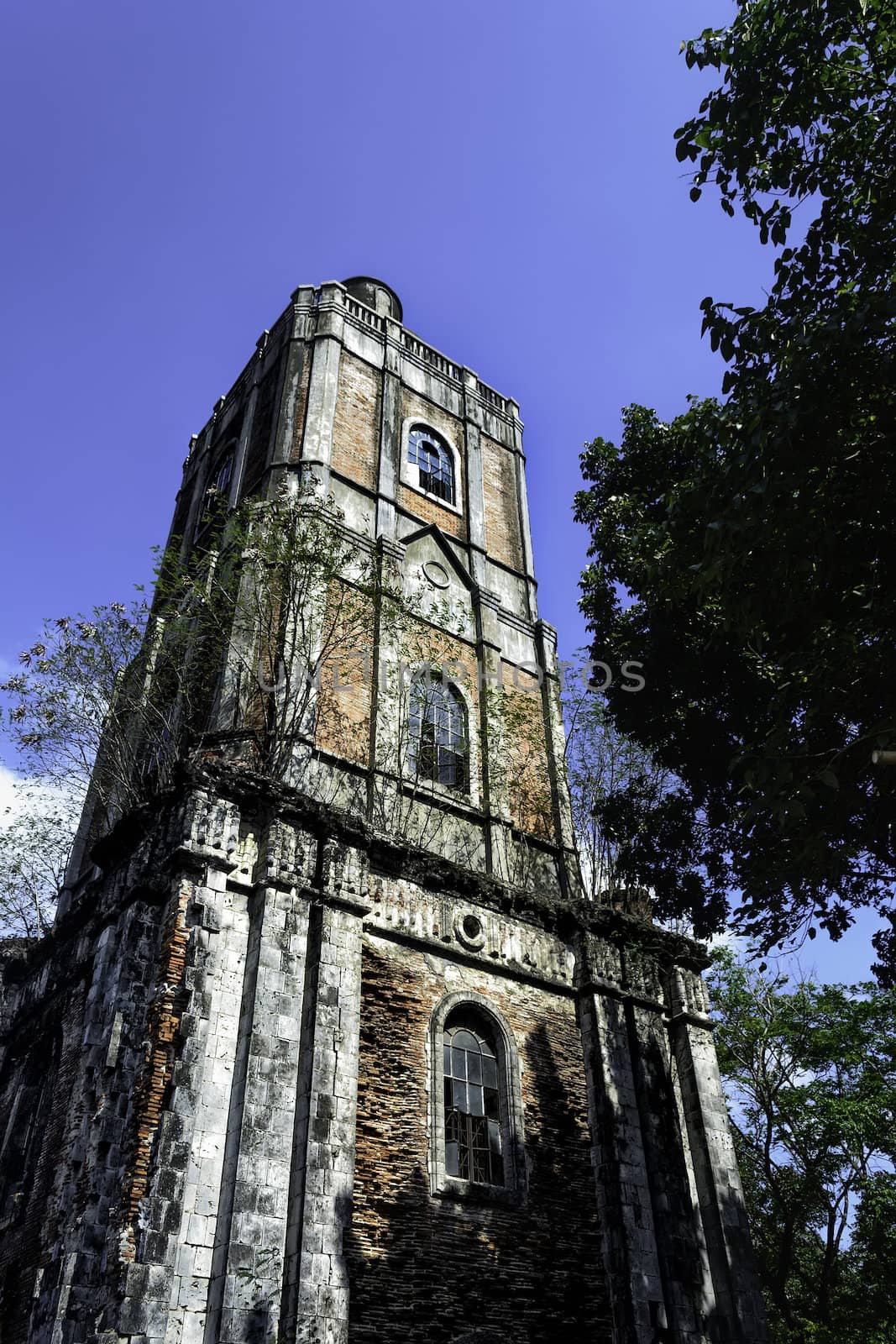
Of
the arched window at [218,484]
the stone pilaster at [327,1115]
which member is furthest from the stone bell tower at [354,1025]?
the arched window at [218,484]

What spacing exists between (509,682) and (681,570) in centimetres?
674

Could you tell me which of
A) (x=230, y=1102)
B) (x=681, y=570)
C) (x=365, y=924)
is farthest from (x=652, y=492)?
(x=230, y=1102)

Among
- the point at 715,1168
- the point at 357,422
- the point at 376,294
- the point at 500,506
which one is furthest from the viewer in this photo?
the point at 376,294

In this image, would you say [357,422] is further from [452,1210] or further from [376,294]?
[452,1210]

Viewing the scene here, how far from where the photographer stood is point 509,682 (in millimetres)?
17875

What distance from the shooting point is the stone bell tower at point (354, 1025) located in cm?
923

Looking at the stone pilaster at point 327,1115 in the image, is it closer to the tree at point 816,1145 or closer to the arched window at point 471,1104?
the arched window at point 471,1104

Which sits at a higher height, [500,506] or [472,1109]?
[500,506]

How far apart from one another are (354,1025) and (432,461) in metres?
12.0

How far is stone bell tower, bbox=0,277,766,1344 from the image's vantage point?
30.3 feet

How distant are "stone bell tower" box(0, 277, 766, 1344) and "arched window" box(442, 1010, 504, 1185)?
0.04 m

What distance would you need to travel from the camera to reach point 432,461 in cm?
1992

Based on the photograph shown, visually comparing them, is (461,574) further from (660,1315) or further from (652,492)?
(660,1315)

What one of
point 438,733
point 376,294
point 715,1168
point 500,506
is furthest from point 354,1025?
point 376,294
